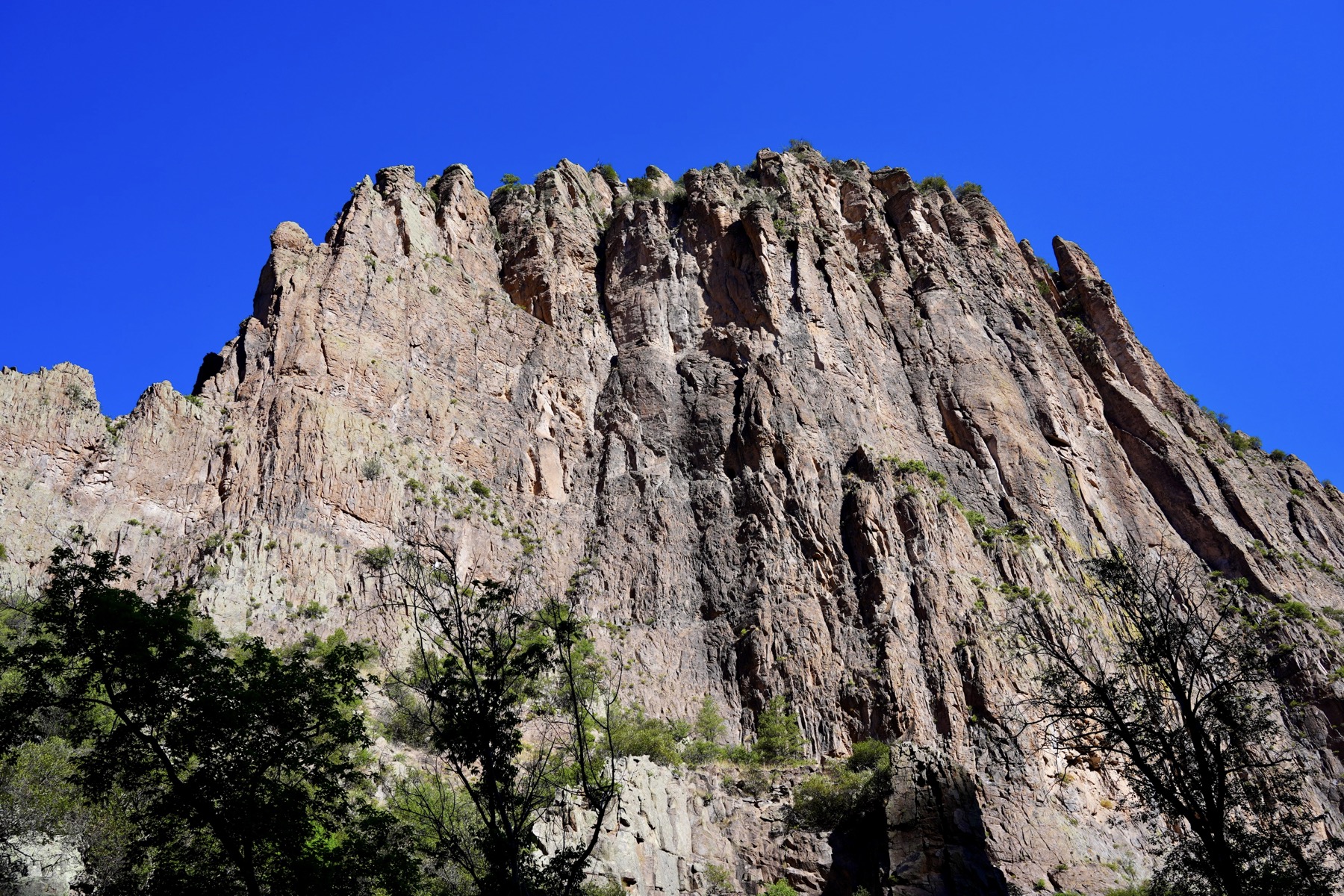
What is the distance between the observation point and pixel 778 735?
37531 millimetres

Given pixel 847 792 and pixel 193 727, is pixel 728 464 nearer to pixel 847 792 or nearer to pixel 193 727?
pixel 847 792

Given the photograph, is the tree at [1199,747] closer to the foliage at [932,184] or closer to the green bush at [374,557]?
the green bush at [374,557]

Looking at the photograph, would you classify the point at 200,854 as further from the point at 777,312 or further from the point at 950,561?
the point at 777,312

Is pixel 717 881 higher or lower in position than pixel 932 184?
lower

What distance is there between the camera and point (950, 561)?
4434cm

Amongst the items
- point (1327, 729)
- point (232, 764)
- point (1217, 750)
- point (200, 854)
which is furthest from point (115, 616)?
point (1327, 729)

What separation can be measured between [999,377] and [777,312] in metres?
14.1

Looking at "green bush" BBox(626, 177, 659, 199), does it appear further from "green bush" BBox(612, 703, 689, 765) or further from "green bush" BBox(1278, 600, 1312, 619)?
"green bush" BBox(1278, 600, 1312, 619)

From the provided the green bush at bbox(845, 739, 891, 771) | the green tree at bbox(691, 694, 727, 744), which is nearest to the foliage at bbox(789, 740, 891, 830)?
the green bush at bbox(845, 739, 891, 771)

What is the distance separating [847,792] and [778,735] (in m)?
4.65

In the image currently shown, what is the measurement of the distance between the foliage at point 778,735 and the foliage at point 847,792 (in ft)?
4.84

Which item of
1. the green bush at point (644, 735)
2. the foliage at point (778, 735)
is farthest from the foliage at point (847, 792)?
the green bush at point (644, 735)

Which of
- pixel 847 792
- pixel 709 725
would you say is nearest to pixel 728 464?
pixel 709 725

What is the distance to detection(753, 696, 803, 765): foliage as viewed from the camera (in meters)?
37.0
